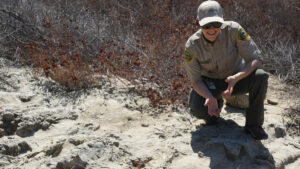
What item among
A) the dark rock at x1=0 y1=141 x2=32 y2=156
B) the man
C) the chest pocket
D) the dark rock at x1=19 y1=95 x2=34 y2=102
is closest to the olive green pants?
the man

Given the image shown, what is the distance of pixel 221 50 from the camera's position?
3279mm

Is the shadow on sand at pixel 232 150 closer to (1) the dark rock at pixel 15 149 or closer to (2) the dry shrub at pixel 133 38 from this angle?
(2) the dry shrub at pixel 133 38

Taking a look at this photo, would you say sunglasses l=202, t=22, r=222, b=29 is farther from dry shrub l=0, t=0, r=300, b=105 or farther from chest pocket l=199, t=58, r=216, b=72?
dry shrub l=0, t=0, r=300, b=105

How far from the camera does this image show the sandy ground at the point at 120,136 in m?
3.12

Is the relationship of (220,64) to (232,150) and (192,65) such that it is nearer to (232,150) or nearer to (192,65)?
(192,65)

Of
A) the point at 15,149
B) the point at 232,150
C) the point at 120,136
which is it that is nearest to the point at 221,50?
the point at 232,150

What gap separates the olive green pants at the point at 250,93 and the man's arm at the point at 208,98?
0.62 ft

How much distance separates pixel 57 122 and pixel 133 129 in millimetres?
840

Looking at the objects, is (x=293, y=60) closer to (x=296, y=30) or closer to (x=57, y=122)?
(x=296, y=30)

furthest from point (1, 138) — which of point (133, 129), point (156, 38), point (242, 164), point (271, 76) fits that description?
point (271, 76)

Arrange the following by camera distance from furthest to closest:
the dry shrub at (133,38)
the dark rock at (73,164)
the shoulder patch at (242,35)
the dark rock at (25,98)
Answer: the dry shrub at (133,38), the dark rock at (25,98), the shoulder patch at (242,35), the dark rock at (73,164)

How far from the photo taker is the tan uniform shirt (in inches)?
126

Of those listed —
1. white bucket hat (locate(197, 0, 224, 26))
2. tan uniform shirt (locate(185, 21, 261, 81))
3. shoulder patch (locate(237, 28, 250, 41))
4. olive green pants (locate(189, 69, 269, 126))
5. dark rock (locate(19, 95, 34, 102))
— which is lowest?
dark rock (locate(19, 95, 34, 102))

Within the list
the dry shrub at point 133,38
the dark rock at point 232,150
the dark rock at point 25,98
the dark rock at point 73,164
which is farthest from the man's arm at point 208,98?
the dark rock at point 25,98
